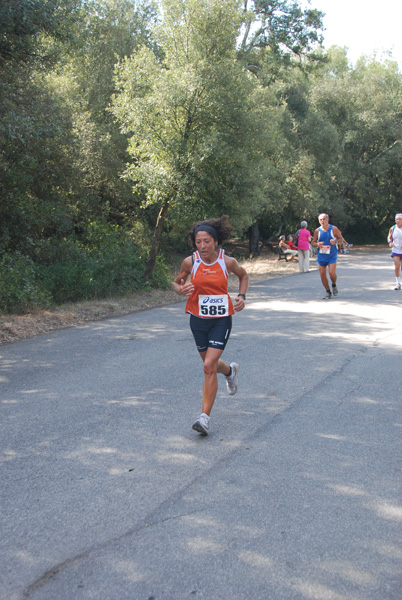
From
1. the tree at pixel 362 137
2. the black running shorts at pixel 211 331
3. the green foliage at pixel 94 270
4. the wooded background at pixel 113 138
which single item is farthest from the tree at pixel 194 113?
the tree at pixel 362 137

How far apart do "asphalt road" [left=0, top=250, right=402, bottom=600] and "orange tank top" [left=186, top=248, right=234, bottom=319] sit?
1044mm

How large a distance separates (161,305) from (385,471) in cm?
1011

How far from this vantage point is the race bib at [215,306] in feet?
17.8

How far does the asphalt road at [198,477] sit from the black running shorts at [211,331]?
0.74 metres

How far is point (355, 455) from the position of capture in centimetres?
466

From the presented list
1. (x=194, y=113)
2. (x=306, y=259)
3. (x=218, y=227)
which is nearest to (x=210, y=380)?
(x=218, y=227)

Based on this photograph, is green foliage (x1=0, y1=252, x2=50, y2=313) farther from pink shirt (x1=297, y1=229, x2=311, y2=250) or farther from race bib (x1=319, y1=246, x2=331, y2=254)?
pink shirt (x1=297, y1=229, x2=311, y2=250)

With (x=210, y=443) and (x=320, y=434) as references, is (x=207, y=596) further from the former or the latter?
(x=320, y=434)

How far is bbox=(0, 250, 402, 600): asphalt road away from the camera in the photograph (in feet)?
10.0

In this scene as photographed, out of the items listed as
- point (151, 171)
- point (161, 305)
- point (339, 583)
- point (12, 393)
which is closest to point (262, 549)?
point (339, 583)

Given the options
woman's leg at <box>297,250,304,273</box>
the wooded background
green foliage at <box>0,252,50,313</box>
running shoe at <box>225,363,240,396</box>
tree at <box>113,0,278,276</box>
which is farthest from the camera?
woman's leg at <box>297,250,304,273</box>

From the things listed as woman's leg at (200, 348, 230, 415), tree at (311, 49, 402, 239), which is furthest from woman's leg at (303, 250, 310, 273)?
woman's leg at (200, 348, 230, 415)

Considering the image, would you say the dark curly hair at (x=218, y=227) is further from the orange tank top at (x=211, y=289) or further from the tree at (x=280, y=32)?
the tree at (x=280, y=32)

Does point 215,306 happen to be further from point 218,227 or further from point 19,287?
point 19,287
